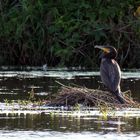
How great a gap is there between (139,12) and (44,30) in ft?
10.5

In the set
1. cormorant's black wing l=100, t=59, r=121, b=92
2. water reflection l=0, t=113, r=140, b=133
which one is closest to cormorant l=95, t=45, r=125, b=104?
cormorant's black wing l=100, t=59, r=121, b=92

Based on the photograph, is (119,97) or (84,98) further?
(119,97)

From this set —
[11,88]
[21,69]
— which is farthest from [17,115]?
[21,69]

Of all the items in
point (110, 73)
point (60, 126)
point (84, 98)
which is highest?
point (110, 73)

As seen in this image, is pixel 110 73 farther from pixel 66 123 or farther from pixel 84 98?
pixel 66 123

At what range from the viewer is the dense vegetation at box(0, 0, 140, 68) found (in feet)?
105

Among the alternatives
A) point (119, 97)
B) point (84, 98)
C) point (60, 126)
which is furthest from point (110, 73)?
point (60, 126)

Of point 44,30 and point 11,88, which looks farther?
point 44,30

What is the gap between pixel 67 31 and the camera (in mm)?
32469

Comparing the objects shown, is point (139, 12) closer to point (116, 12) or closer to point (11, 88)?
point (116, 12)

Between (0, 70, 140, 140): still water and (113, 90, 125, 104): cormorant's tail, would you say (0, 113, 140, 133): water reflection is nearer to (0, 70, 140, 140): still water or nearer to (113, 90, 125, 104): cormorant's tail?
(0, 70, 140, 140): still water

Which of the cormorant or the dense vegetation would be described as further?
the dense vegetation

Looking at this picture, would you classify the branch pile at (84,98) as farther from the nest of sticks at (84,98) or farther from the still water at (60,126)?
the still water at (60,126)

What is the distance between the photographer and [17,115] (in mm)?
16938
